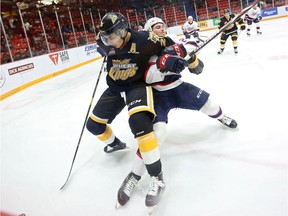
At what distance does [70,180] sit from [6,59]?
16.0 ft

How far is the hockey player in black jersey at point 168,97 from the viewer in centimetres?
156

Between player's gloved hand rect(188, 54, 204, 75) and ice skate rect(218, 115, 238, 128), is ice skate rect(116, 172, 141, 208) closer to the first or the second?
player's gloved hand rect(188, 54, 204, 75)

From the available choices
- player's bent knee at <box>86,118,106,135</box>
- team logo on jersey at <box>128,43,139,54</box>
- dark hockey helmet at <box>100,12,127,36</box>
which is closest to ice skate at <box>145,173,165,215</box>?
player's bent knee at <box>86,118,106,135</box>

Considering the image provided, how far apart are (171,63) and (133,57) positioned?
24cm

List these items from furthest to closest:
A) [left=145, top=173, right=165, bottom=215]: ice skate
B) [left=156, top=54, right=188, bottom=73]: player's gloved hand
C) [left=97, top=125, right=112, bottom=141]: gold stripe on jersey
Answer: [left=97, top=125, right=112, bottom=141]: gold stripe on jersey
[left=156, top=54, right=188, bottom=73]: player's gloved hand
[left=145, top=173, right=165, bottom=215]: ice skate

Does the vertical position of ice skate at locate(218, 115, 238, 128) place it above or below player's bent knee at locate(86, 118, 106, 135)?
below

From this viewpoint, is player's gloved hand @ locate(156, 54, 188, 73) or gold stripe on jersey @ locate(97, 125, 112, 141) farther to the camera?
gold stripe on jersey @ locate(97, 125, 112, 141)

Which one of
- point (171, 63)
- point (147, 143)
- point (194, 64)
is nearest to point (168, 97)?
point (194, 64)

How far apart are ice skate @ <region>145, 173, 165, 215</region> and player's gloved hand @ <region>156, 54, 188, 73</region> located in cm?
59

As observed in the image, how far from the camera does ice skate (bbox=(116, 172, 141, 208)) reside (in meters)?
1.46

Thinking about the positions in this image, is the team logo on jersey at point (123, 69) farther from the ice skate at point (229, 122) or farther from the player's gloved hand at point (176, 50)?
the ice skate at point (229, 122)

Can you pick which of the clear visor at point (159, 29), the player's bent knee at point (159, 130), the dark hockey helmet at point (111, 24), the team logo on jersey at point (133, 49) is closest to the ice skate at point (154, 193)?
the player's bent knee at point (159, 130)

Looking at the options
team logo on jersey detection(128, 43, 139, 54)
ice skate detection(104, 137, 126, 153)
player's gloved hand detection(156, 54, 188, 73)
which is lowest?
ice skate detection(104, 137, 126, 153)

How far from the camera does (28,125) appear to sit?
10.7 feet
